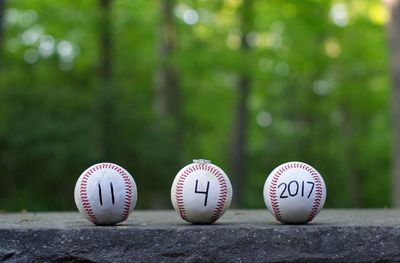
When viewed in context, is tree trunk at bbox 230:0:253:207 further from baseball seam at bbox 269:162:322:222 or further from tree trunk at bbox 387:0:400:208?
baseball seam at bbox 269:162:322:222

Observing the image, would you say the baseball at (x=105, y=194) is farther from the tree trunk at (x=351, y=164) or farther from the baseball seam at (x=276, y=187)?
the tree trunk at (x=351, y=164)

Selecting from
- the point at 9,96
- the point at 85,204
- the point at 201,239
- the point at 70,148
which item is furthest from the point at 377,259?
the point at 9,96

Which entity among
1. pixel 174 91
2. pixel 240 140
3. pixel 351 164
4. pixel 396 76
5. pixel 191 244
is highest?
pixel 396 76

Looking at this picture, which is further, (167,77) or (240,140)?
(167,77)

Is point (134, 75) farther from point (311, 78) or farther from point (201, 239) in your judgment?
point (201, 239)

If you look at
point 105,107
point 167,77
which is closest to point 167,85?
point 167,77

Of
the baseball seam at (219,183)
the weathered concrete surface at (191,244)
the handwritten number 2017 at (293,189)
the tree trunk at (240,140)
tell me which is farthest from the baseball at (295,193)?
the tree trunk at (240,140)

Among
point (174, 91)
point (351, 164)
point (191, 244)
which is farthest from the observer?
point (351, 164)

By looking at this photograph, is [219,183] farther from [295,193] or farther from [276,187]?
[295,193]
